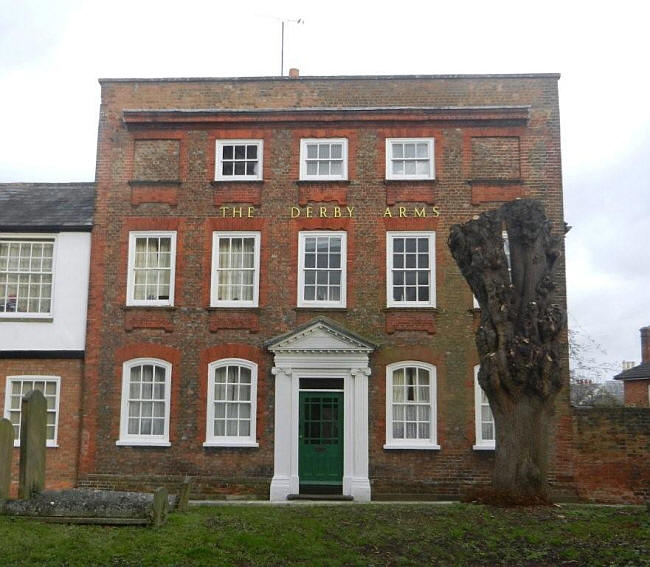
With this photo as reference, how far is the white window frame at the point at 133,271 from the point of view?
19.2m

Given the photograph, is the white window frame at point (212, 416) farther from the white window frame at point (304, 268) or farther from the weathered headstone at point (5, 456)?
the weathered headstone at point (5, 456)

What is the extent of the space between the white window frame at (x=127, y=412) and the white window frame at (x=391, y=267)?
224 inches

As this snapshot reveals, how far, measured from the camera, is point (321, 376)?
60.7 feet

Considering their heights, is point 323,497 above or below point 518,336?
below

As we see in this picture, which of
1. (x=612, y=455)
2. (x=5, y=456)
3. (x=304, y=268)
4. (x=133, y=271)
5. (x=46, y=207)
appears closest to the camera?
(x=5, y=456)

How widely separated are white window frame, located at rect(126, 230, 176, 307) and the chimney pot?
2637 centimetres

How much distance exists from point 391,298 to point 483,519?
825 cm

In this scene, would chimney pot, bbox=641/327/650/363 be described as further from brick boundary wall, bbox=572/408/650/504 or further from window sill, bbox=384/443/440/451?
window sill, bbox=384/443/440/451

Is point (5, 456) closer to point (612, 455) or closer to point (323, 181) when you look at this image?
point (323, 181)

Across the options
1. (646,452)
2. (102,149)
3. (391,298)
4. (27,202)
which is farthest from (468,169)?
(27,202)

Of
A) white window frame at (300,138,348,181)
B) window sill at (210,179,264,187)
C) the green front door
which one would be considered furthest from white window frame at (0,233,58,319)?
the green front door

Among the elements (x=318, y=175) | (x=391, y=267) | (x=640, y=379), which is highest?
(x=318, y=175)

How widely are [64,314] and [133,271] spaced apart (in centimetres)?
199

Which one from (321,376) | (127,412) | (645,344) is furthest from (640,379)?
(127,412)
